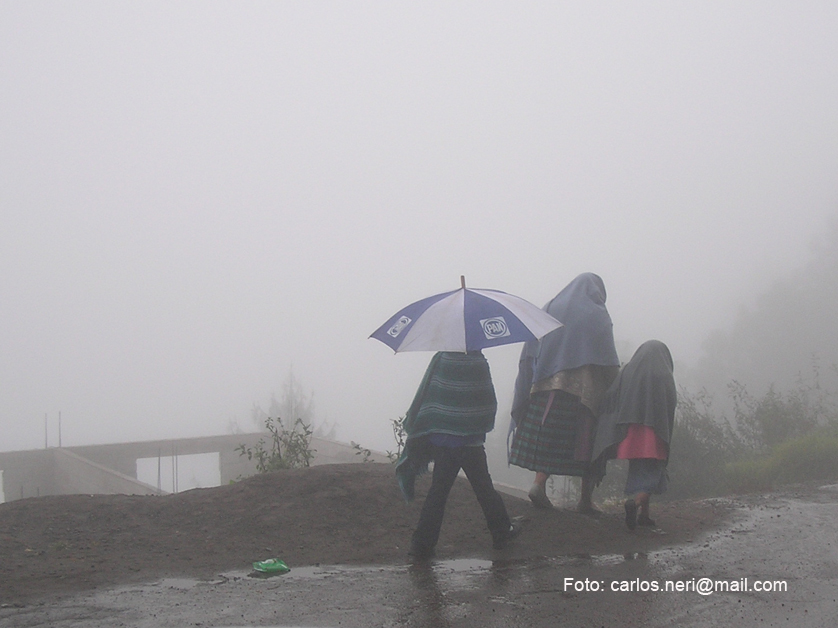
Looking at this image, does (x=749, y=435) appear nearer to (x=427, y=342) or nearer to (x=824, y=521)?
(x=824, y=521)

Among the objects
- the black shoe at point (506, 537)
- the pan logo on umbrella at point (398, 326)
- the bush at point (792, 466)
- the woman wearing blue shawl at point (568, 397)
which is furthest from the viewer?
the bush at point (792, 466)

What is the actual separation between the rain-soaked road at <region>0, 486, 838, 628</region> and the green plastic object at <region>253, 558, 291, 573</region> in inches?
3.6

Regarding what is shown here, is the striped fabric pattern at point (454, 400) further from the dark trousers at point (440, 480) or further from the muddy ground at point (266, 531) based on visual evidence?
the muddy ground at point (266, 531)

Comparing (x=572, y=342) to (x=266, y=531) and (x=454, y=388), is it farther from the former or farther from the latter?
(x=266, y=531)

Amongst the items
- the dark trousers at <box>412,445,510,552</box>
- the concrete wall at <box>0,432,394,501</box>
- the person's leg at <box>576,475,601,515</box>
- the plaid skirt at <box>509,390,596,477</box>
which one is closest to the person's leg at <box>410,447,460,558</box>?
the dark trousers at <box>412,445,510,552</box>

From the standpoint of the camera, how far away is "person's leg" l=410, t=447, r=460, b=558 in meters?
5.22

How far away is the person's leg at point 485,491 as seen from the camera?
5.27 metres

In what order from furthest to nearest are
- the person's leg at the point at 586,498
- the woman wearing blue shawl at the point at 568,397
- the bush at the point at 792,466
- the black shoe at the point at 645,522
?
the bush at the point at 792,466, the person's leg at the point at 586,498, the woman wearing blue shawl at the point at 568,397, the black shoe at the point at 645,522

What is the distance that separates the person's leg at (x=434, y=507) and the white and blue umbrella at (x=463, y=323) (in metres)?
0.82

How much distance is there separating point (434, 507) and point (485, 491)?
0.40m

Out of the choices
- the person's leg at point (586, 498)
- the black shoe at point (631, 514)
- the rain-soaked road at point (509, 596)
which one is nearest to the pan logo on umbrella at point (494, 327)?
the rain-soaked road at point (509, 596)

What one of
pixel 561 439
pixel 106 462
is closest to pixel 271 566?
pixel 561 439

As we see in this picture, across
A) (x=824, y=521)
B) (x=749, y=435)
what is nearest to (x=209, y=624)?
(x=824, y=521)

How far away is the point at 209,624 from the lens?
12.3 feet
